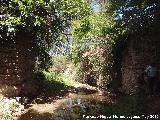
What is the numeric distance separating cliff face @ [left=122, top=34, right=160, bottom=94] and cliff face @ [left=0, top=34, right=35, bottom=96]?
5.10 m

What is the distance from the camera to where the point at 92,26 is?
661 inches

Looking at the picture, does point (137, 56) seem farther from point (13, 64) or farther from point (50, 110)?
point (13, 64)

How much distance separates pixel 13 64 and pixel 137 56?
5.76 m

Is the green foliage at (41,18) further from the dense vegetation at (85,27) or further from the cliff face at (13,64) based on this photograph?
the cliff face at (13,64)

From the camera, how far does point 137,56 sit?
15.5m

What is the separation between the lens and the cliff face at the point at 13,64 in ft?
43.9

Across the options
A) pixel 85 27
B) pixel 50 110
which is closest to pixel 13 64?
pixel 50 110

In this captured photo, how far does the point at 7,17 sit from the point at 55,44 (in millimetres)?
4076

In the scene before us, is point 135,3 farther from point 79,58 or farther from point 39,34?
point 79,58

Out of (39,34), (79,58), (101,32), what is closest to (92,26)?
(101,32)

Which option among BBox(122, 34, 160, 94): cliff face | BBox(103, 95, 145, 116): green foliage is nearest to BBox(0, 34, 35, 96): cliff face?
BBox(103, 95, 145, 116): green foliage

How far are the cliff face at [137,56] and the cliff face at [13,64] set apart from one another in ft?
16.7

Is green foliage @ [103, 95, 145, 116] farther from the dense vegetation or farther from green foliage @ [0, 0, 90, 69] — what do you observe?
green foliage @ [0, 0, 90, 69]

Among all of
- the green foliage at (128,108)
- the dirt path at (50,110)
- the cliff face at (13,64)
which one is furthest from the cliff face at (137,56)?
the cliff face at (13,64)
